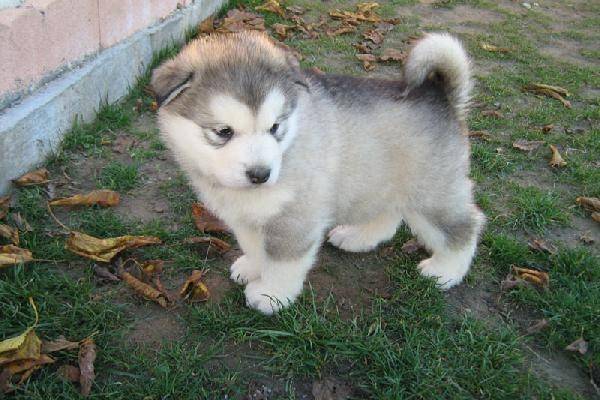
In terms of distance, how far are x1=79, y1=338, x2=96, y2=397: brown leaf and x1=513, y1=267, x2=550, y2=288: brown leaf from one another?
2.24m

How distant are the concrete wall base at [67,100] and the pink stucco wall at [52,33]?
4.0 inches

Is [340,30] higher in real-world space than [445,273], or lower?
higher

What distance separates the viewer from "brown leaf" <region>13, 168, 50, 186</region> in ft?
9.95

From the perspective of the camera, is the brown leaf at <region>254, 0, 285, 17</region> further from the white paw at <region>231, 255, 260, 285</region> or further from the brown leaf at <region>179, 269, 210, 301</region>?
the brown leaf at <region>179, 269, 210, 301</region>

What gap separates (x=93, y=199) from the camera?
3064 millimetres

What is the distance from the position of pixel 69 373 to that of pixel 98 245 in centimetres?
80

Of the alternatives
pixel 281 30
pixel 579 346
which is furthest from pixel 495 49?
pixel 579 346

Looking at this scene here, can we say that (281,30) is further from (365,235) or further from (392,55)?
(365,235)

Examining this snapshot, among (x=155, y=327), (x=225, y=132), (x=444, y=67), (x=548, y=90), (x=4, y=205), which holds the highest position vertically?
(x=444, y=67)

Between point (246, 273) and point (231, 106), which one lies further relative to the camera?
point (246, 273)

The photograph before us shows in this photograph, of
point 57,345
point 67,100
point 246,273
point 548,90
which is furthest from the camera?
point 548,90

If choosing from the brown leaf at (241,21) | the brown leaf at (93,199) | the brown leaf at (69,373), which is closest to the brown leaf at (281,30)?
the brown leaf at (241,21)

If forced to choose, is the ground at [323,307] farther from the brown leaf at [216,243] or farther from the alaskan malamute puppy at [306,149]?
the alaskan malamute puppy at [306,149]

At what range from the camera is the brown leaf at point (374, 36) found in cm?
621
